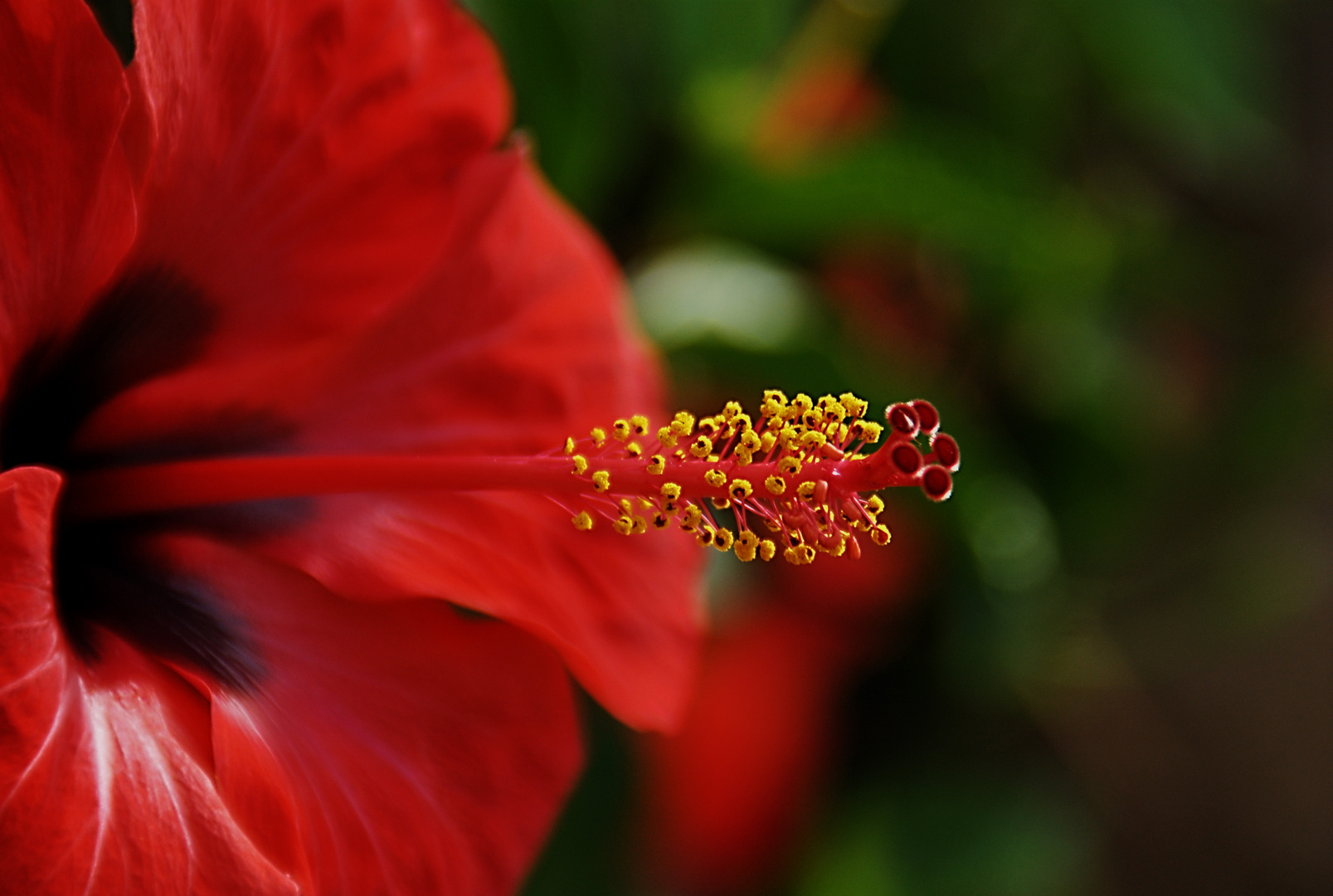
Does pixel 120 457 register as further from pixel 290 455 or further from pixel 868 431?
pixel 868 431

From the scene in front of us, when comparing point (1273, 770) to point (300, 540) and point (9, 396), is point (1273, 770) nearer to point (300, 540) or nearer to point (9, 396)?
point (300, 540)

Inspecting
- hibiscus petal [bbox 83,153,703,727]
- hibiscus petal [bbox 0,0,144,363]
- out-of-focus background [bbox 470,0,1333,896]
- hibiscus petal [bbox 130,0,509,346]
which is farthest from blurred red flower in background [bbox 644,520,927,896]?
hibiscus petal [bbox 0,0,144,363]

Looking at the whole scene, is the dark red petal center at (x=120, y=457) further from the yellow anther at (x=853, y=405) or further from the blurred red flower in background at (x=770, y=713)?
the blurred red flower in background at (x=770, y=713)

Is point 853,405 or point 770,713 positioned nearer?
point 853,405

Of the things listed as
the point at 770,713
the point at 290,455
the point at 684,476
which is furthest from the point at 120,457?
the point at 770,713

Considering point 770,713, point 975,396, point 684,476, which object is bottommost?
point 770,713

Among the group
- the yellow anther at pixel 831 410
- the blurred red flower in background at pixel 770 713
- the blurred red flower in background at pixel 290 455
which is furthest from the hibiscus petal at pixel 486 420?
the blurred red flower in background at pixel 770 713

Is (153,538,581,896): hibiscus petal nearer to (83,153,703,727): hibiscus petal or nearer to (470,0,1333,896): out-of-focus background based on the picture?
(83,153,703,727): hibiscus petal
